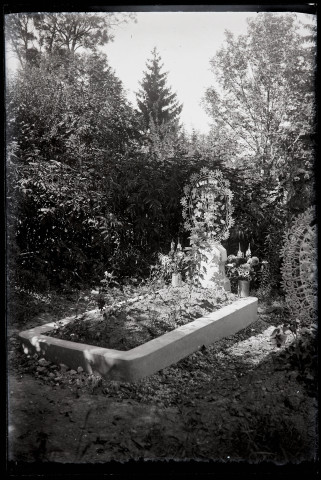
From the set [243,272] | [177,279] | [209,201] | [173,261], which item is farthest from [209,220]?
[177,279]

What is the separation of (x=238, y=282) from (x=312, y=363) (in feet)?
13.7

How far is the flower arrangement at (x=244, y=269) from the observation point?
7.27m

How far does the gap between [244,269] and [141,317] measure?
273cm

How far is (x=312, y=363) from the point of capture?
9.74ft

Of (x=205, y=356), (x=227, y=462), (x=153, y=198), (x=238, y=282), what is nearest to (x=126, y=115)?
(x=153, y=198)

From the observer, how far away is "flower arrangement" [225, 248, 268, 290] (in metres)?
7.27

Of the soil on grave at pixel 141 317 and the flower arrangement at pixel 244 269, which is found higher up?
the flower arrangement at pixel 244 269

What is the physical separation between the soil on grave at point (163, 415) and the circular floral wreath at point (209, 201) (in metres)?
3.31

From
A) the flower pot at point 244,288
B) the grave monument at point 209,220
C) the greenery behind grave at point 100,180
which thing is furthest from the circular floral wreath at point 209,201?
the flower pot at point 244,288

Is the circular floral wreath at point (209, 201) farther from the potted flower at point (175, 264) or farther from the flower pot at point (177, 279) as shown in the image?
the flower pot at point (177, 279)

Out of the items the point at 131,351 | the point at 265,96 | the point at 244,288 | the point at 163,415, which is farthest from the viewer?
the point at 265,96

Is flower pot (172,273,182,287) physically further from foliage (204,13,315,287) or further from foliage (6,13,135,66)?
foliage (6,13,135,66)

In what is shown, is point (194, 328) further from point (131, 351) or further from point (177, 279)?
point (177, 279)

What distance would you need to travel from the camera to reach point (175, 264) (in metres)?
7.39
